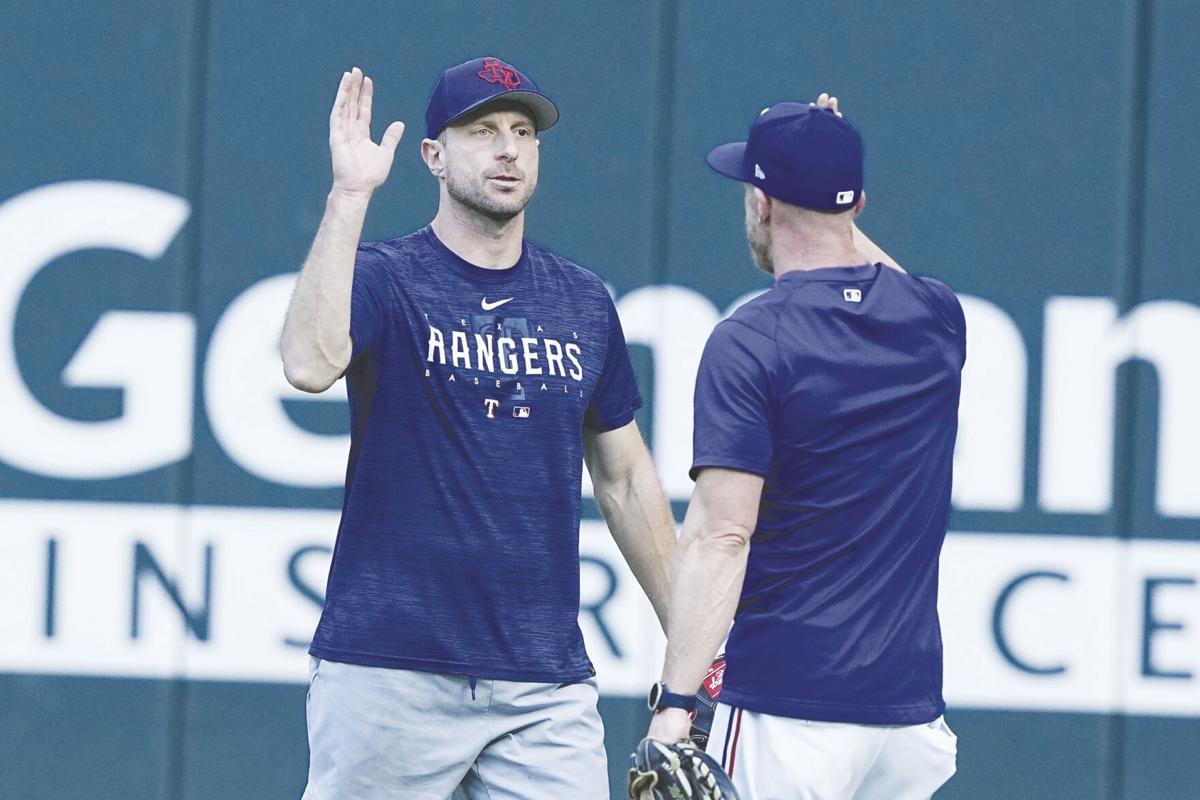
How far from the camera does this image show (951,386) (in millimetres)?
2902

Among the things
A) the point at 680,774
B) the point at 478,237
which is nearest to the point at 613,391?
the point at 478,237

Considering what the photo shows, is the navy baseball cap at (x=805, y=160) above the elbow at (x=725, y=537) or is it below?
above

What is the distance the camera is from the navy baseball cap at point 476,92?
3213 millimetres

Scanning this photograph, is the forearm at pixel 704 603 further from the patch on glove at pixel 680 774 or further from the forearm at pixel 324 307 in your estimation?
the forearm at pixel 324 307

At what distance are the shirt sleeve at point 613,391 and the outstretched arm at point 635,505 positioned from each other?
1.2 inches

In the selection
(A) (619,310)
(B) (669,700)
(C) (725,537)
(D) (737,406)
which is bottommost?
(B) (669,700)

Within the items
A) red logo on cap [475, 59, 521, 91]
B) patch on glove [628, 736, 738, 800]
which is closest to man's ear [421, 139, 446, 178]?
red logo on cap [475, 59, 521, 91]

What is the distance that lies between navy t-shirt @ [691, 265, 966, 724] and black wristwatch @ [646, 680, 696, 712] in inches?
4.0

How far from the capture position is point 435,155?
10.8 ft

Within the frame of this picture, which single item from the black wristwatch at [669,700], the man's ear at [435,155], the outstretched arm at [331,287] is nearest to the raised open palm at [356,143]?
the outstretched arm at [331,287]

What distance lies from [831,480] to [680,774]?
54 cm

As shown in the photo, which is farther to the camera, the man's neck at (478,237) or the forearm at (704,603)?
the man's neck at (478,237)

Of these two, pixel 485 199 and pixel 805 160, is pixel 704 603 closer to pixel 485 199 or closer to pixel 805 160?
pixel 805 160

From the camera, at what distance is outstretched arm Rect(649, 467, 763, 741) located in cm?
274
